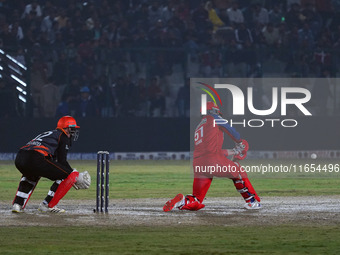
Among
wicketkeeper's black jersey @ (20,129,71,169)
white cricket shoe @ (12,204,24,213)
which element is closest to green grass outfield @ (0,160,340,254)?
wicketkeeper's black jersey @ (20,129,71,169)

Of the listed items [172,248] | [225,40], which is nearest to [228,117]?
[225,40]

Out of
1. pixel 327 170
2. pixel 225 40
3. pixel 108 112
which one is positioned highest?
pixel 225 40

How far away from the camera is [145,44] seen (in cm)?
3173

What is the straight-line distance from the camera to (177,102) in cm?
3028

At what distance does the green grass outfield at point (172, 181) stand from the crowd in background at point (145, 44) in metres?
2.31

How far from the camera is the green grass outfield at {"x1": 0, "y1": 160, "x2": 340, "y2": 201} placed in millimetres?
19766

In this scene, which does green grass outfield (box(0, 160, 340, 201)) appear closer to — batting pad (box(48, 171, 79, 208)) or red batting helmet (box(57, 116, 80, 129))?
batting pad (box(48, 171, 79, 208))

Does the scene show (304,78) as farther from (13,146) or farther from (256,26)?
(13,146)

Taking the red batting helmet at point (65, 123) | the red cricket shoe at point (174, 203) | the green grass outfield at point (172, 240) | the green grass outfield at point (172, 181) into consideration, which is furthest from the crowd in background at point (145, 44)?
the red cricket shoe at point (174, 203)

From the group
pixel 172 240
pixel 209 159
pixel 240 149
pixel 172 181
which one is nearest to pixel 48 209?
pixel 209 159

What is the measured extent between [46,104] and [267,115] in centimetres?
783

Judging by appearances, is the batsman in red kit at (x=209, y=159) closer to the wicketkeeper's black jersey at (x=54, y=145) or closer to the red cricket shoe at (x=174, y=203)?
the red cricket shoe at (x=174, y=203)

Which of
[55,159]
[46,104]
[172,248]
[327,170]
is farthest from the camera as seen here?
[46,104]

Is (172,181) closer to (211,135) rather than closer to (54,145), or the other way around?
(211,135)
